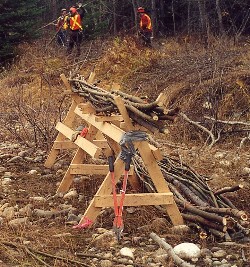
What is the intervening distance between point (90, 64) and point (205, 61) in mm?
5032

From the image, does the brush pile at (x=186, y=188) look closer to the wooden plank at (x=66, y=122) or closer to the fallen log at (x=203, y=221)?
the fallen log at (x=203, y=221)

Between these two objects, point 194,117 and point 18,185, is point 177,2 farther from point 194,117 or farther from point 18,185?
point 18,185

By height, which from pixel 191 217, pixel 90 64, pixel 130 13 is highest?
pixel 191 217

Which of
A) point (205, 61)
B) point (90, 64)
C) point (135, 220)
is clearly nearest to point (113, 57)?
point (90, 64)

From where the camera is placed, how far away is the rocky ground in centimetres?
446

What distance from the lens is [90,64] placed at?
16828mm

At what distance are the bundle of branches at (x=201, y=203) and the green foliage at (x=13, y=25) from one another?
44.9 feet

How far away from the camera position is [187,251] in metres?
4.46

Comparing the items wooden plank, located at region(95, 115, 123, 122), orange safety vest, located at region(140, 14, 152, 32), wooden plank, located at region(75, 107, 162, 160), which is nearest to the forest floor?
wooden plank, located at region(75, 107, 162, 160)

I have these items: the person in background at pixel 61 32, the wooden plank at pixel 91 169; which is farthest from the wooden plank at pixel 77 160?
the person in background at pixel 61 32

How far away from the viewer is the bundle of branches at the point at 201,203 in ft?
15.8

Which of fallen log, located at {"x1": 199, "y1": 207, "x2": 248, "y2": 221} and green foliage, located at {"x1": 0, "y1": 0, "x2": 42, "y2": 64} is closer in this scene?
fallen log, located at {"x1": 199, "y1": 207, "x2": 248, "y2": 221}

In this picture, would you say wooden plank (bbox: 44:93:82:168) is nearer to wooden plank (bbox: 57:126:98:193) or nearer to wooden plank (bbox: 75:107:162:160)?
wooden plank (bbox: 57:126:98:193)

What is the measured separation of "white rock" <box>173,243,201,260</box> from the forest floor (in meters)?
0.07
